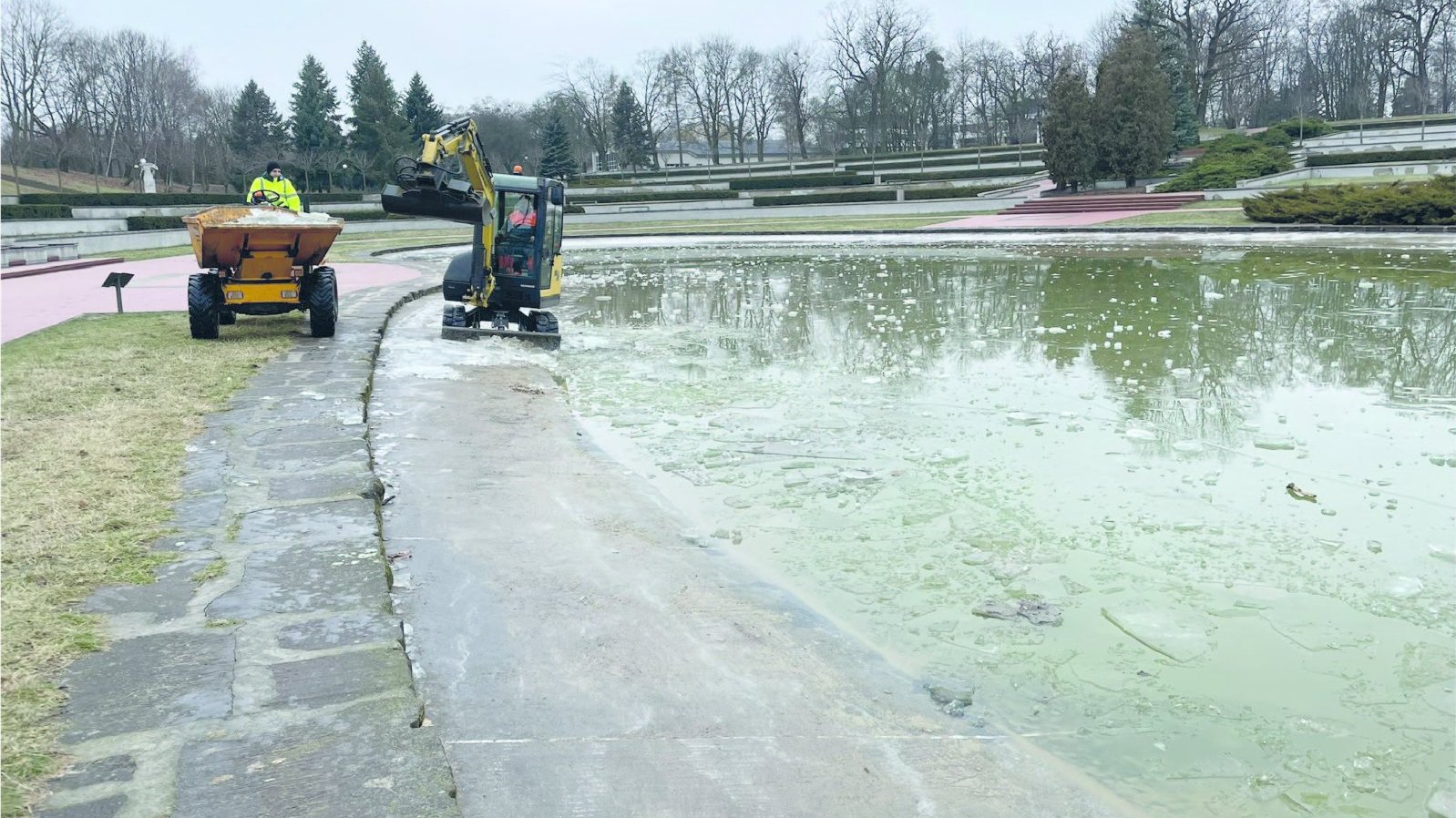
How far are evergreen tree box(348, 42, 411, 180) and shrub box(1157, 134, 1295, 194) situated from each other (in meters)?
42.5

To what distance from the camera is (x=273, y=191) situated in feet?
42.4

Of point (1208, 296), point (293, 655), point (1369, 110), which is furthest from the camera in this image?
point (1369, 110)

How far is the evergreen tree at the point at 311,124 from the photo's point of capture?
60.5 metres

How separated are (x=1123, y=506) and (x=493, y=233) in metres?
9.05

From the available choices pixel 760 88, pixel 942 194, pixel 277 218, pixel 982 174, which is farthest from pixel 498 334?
pixel 760 88

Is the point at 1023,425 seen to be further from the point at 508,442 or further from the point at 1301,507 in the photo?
the point at 508,442

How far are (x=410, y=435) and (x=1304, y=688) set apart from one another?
6165 mm

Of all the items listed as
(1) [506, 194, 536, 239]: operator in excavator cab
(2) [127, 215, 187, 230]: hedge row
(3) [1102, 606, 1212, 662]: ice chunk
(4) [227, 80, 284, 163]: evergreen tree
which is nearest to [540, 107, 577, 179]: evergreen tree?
(4) [227, 80, 284, 163]: evergreen tree


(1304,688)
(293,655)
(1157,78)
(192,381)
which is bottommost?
(1304,688)

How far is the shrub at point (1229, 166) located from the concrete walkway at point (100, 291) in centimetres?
3222

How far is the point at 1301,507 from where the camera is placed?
18.9 ft

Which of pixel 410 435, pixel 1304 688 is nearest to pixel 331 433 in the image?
pixel 410 435

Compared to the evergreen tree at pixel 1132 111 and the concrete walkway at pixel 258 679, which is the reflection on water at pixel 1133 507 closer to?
the concrete walkway at pixel 258 679

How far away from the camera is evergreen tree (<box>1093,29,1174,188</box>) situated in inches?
1686
